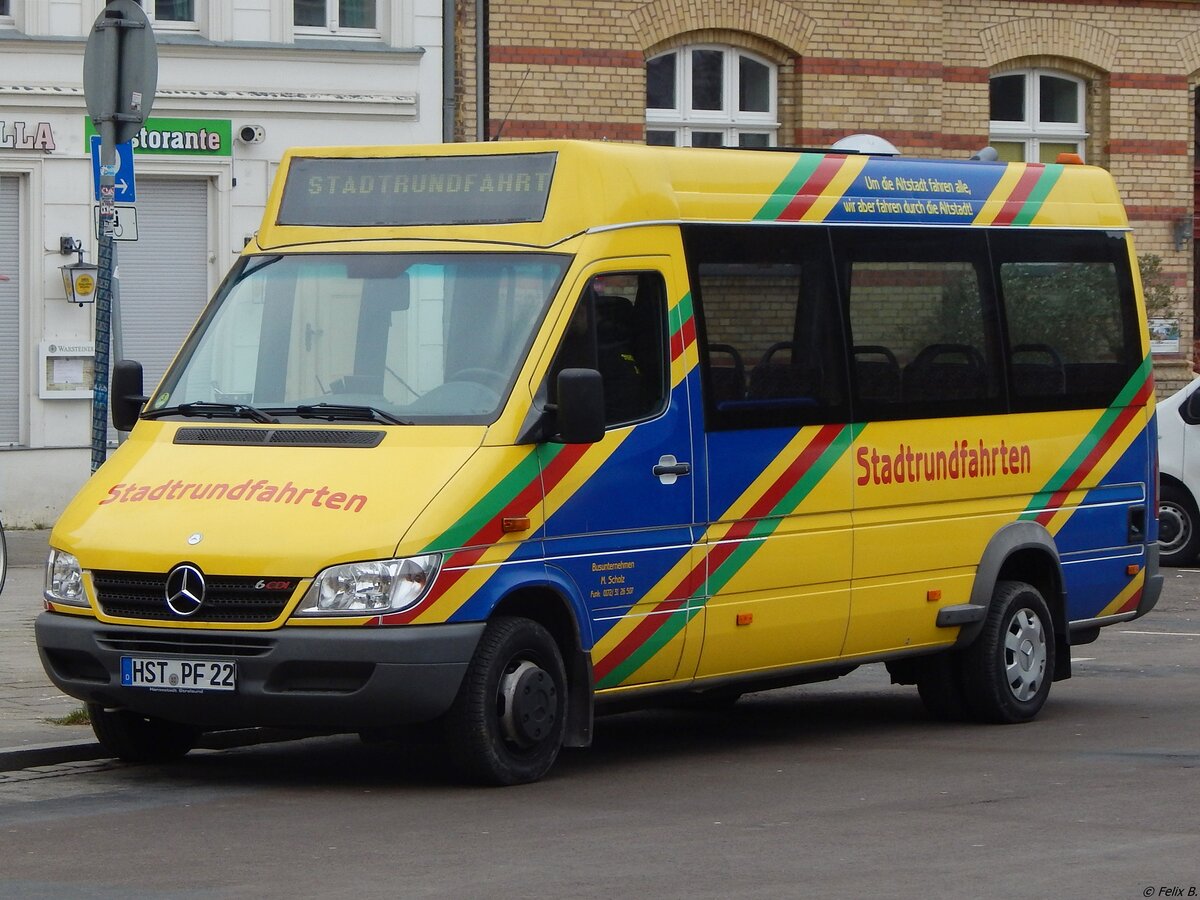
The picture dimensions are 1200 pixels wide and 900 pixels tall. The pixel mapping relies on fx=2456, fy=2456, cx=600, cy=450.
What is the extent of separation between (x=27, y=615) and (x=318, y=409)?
6657mm

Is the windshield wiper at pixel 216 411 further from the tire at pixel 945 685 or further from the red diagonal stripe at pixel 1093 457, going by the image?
the red diagonal stripe at pixel 1093 457

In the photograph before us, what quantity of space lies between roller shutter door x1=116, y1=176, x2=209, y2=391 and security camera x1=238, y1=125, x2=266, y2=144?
2.15ft

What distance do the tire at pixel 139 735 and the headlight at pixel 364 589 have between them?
1.40m

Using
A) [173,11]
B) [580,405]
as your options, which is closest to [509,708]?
[580,405]

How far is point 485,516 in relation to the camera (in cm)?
916

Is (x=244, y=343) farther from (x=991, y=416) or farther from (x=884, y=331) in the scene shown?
(x=991, y=416)

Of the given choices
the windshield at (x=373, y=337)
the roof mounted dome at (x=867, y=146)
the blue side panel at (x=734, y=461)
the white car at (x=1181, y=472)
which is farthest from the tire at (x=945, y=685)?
the white car at (x=1181, y=472)

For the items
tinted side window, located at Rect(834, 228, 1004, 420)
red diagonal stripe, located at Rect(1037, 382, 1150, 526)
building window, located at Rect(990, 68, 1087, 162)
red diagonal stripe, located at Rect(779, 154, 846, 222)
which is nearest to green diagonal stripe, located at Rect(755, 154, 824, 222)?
red diagonal stripe, located at Rect(779, 154, 846, 222)

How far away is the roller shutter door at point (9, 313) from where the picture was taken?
74.8 feet

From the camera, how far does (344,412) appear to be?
376 inches

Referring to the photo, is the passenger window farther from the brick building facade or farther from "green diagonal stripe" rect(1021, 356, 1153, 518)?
the brick building facade

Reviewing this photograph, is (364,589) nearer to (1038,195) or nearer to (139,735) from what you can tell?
(139,735)

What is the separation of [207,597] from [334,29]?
51.0ft

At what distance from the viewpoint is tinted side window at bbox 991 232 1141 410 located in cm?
1216
